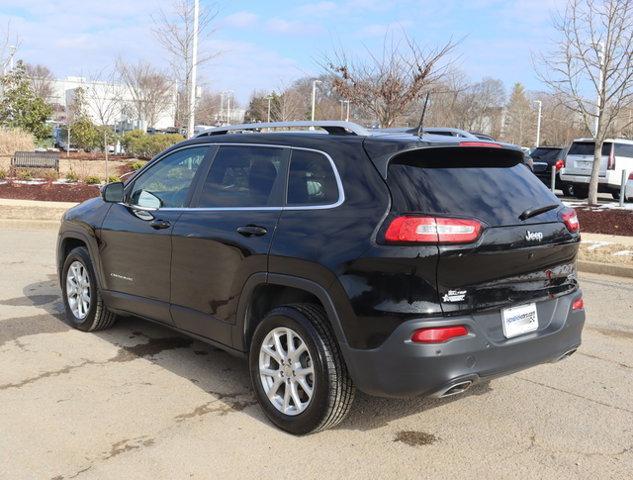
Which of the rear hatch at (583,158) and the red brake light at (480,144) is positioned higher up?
the rear hatch at (583,158)

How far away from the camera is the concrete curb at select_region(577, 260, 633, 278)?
906 cm

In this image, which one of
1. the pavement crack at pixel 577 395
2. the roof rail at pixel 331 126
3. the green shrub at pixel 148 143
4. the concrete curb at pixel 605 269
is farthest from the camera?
the green shrub at pixel 148 143

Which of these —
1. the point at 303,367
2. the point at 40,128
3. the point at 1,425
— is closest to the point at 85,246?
the point at 1,425

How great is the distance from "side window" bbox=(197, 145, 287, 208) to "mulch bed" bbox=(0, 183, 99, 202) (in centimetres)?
1212

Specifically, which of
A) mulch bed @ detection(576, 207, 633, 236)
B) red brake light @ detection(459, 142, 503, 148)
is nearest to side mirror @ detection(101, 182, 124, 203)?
red brake light @ detection(459, 142, 503, 148)

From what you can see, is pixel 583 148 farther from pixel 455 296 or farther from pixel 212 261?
pixel 455 296

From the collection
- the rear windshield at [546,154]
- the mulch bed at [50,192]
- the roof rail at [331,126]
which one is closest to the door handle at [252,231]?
the roof rail at [331,126]

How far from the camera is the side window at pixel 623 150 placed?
776 inches

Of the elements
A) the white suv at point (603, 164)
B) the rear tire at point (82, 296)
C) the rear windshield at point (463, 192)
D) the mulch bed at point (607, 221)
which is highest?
the white suv at point (603, 164)

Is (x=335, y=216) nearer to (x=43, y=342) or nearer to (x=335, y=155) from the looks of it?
(x=335, y=155)

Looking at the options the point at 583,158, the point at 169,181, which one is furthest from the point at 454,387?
the point at 583,158

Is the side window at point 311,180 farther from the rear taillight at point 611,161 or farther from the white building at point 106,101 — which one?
the white building at point 106,101

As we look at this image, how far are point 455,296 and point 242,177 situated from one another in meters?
1.74

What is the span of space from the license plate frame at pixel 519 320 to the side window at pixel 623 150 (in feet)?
58.7
